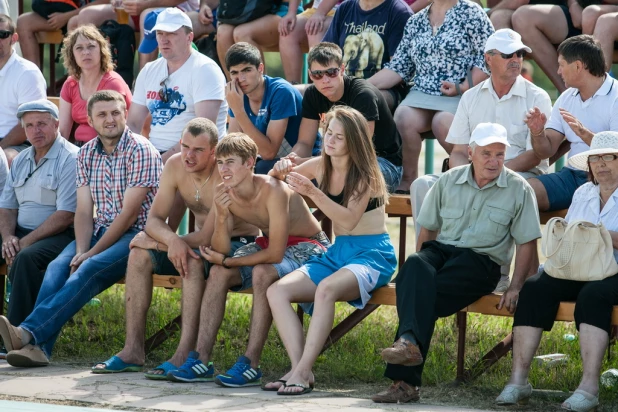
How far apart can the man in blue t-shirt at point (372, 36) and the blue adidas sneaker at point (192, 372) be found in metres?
2.58

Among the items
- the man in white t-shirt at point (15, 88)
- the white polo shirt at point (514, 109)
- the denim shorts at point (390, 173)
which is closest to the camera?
the white polo shirt at point (514, 109)

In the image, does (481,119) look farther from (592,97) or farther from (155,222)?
(155,222)

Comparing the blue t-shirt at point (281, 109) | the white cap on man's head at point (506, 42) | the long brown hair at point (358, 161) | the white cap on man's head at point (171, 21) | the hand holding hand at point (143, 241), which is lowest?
the hand holding hand at point (143, 241)

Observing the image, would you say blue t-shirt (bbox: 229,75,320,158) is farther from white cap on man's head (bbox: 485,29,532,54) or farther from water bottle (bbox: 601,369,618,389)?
water bottle (bbox: 601,369,618,389)

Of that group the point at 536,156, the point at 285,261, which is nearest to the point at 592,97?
the point at 536,156

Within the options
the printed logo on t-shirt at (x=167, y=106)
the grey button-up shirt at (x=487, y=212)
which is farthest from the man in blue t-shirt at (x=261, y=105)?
the grey button-up shirt at (x=487, y=212)

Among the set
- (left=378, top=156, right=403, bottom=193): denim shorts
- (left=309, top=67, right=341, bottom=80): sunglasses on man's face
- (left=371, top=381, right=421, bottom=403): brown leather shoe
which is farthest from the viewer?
(left=378, top=156, right=403, bottom=193): denim shorts

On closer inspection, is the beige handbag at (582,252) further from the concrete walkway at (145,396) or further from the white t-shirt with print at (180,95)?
the white t-shirt with print at (180,95)

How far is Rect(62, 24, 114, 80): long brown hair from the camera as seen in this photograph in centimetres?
803

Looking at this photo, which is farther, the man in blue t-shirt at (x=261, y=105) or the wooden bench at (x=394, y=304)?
the man in blue t-shirt at (x=261, y=105)

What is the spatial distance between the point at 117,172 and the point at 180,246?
904 mm

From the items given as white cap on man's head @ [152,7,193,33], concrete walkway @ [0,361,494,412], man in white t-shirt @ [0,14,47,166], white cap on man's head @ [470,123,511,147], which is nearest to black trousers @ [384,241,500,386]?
concrete walkway @ [0,361,494,412]

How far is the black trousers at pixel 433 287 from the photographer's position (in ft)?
18.0

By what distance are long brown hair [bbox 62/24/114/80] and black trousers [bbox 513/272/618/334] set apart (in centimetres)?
393
